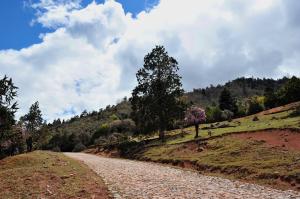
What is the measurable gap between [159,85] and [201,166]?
3140 cm

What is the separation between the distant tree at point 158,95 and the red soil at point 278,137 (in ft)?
64.0

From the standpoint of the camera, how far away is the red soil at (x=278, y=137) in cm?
3362

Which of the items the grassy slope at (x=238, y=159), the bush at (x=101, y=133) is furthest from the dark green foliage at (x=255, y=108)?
the grassy slope at (x=238, y=159)

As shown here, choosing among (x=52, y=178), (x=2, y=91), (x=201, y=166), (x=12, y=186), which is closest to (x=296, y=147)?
(x=201, y=166)

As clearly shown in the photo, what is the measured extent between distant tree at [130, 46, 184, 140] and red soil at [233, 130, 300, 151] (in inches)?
768

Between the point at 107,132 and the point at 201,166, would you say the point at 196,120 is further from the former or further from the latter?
the point at 107,132

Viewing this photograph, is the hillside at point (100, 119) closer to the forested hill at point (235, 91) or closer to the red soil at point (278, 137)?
the forested hill at point (235, 91)

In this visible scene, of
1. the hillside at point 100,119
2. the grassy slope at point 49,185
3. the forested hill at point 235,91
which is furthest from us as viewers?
the forested hill at point 235,91

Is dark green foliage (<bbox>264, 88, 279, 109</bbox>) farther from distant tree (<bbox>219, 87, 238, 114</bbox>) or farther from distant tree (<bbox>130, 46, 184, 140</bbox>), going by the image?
distant tree (<bbox>130, 46, 184, 140</bbox>)

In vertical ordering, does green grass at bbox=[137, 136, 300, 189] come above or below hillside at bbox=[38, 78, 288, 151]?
below

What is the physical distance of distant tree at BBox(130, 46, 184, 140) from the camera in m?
61.8

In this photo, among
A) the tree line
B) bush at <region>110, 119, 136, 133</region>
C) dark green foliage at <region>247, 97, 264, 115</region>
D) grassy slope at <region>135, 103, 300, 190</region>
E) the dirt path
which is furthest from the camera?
bush at <region>110, 119, 136, 133</region>

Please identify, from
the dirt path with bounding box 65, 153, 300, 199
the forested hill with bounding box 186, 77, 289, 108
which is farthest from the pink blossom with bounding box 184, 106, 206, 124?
the forested hill with bounding box 186, 77, 289, 108

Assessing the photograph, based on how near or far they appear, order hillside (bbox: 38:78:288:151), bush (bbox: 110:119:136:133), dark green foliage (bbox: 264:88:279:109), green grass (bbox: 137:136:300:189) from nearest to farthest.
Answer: green grass (bbox: 137:136:300:189) < dark green foliage (bbox: 264:88:279:109) < bush (bbox: 110:119:136:133) < hillside (bbox: 38:78:288:151)
